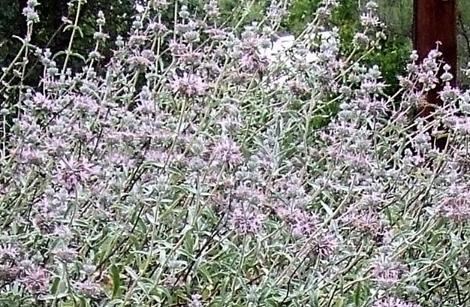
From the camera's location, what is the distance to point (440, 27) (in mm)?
2523

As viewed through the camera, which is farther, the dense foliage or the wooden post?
the wooden post

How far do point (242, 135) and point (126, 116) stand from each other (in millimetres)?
271

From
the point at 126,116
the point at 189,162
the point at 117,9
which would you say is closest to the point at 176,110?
the point at 126,116

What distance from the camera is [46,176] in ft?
4.09

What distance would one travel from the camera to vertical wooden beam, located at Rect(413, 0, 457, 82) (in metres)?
2.52

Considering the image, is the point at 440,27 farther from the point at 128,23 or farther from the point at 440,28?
the point at 128,23

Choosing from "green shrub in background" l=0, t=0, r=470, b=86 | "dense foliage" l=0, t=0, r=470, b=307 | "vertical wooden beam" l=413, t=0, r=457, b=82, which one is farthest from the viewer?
"green shrub in background" l=0, t=0, r=470, b=86

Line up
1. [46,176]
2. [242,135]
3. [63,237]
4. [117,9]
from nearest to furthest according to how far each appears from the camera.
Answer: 1. [63,237]
2. [46,176]
3. [242,135]
4. [117,9]

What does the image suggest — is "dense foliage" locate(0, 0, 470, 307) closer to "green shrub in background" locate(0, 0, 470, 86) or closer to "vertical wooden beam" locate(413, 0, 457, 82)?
"vertical wooden beam" locate(413, 0, 457, 82)

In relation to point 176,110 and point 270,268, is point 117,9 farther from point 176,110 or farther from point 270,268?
point 270,268

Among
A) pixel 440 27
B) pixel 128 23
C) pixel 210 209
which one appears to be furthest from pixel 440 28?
pixel 210 209

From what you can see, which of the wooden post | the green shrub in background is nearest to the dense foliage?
the wooden post

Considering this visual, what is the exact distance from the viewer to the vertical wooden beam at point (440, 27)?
252 centimetres

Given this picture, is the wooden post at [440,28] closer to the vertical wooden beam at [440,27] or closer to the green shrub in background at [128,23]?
the vertical wooden beam at [440,27]
